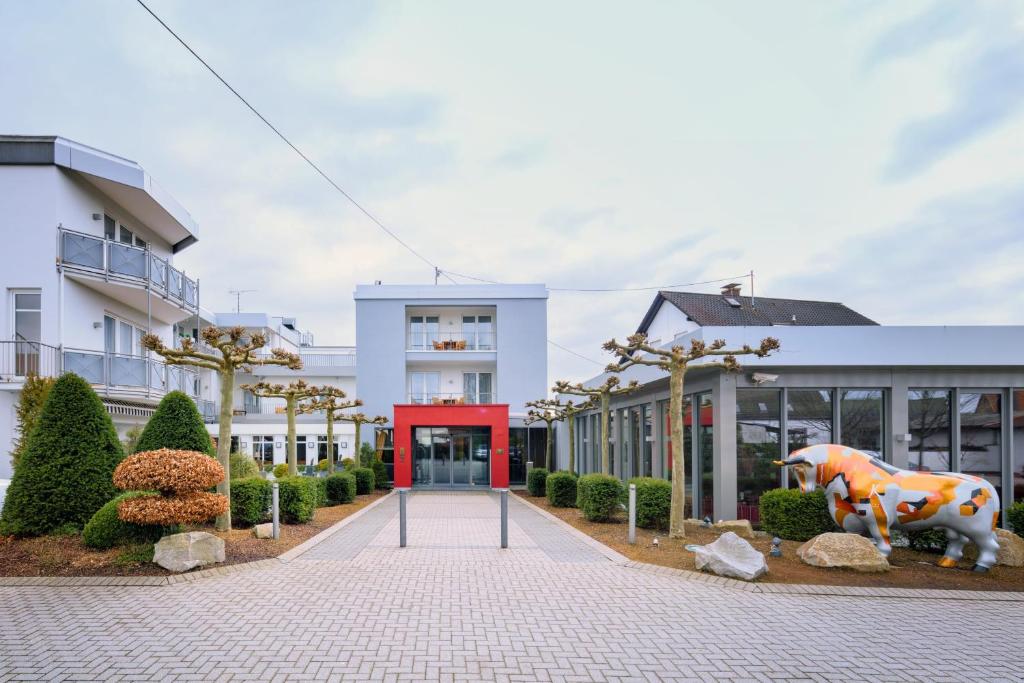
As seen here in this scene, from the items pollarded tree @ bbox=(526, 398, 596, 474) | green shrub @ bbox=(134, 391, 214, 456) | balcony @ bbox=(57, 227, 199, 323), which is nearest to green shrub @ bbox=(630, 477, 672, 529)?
pollarded tree @ bbox=(526, 398, 596, 474)

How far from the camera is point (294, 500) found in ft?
43.0

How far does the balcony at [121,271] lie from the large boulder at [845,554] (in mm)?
16092

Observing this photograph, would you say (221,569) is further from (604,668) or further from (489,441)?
(489,441)

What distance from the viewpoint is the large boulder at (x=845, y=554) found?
8.67 m

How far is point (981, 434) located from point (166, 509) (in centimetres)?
1431

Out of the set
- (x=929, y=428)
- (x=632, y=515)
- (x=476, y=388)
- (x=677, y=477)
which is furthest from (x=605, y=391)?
(x=476, y=388)

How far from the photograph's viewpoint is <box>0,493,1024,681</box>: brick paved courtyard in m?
5.47

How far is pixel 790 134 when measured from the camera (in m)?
14.3

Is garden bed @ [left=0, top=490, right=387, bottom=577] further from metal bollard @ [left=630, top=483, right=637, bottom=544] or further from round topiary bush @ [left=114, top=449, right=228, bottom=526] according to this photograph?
metal bollard @ [left=630, top=483, right=637, bottom=544]

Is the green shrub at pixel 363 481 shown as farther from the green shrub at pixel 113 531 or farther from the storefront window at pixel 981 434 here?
the storefront window at pixel 981 434

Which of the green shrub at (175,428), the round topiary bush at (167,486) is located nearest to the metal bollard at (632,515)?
the round topiary bush at (167,486)

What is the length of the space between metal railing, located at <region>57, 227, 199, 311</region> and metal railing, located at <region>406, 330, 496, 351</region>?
14112 mm

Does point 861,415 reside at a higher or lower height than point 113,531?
higher

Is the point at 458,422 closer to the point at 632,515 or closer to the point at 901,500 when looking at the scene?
the point at 632,515
